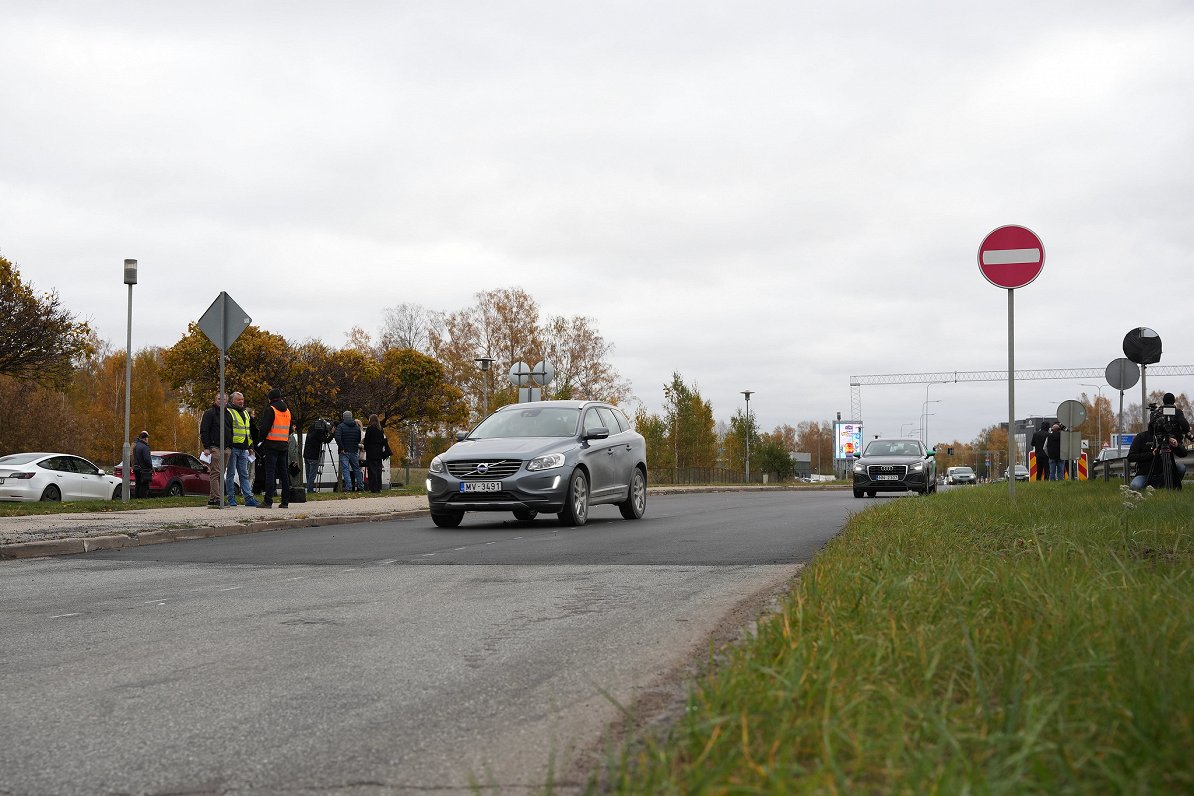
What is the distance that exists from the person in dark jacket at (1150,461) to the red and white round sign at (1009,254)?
16.9 ft

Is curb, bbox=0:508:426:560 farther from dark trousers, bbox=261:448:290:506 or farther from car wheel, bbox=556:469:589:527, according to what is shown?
car wheel, bbox=556:469:589:527

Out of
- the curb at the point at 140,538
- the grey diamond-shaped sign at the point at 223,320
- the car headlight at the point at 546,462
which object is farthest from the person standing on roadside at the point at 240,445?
the car headlight at the point at 546,462

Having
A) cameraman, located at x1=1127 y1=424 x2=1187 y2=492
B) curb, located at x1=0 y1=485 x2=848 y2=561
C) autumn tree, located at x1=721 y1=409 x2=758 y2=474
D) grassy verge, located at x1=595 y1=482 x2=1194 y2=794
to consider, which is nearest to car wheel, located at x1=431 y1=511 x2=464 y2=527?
curb, located at x1=0 y1=485 x2=848 y2=561

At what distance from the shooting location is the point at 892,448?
101 feet

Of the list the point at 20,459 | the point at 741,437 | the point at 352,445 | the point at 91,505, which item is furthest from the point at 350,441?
the point at 741,437

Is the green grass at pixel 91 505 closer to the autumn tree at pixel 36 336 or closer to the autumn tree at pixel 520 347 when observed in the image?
the autumn tree at pixel 36 336

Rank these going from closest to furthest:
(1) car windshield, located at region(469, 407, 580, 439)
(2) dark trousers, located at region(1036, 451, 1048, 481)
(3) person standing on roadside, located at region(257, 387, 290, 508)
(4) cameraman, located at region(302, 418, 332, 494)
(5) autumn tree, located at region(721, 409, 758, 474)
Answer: (1) car windshield, located at region(469, 407, 580, 439) < (3) person standing on roadside, located at region(257, 387, 290, 508) < (4) cameraman, located at region(302, 418, 332, 494) < (2) dark trousers, located at region(1036, 451, 1048, 481) < (5) autumn tree, located at region(721, 409, 758, 474)

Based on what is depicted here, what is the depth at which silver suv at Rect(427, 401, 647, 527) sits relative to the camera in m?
14.9

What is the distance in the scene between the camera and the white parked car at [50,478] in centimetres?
2528

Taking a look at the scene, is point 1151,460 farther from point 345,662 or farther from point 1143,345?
point 345,662

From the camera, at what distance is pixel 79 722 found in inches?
163

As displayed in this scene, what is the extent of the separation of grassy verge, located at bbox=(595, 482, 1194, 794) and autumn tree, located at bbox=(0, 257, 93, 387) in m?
28.1

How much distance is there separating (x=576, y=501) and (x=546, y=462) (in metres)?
0.72

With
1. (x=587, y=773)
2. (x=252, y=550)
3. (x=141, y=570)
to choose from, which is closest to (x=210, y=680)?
(x=587, y=773)
